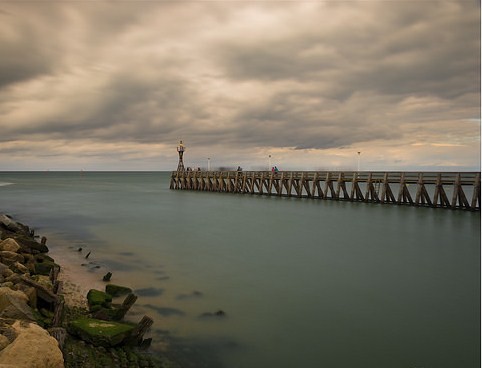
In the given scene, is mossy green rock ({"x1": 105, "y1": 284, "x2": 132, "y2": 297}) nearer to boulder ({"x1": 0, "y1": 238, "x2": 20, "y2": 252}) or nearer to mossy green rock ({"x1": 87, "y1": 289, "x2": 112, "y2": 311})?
mossy green rock ({"x1": 87, "y1": 289, "x2": 112, "y2": 311})

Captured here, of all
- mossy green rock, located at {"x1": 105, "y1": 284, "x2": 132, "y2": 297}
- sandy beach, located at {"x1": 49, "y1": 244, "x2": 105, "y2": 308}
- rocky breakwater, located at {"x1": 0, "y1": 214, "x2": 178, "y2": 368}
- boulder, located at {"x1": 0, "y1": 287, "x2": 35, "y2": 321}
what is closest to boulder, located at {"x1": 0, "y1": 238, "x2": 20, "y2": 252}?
sandy beach, located at {"x1": 49, "y1": 244, "x2": 105, "y2": 308}

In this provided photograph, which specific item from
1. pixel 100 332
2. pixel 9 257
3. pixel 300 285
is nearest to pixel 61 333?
pixel 100 332

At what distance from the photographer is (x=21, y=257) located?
34.2ft

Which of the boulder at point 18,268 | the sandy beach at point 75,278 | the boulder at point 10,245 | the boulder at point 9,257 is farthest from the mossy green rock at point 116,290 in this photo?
the boulder at point 10,245

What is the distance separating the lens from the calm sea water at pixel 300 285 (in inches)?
281

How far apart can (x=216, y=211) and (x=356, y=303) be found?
22.0m

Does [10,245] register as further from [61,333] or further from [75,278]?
[61,333]

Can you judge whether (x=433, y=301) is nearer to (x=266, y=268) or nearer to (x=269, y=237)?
(x=266, y=268)

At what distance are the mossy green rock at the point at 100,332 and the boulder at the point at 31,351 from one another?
124 cm

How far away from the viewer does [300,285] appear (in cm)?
1123

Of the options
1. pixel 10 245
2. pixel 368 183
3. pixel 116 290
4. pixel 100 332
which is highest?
pixel 368 183

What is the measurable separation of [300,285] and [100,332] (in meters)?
6.63

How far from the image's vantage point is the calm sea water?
7145 millimetres

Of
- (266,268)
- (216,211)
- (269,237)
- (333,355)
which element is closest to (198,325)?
(333,355)
